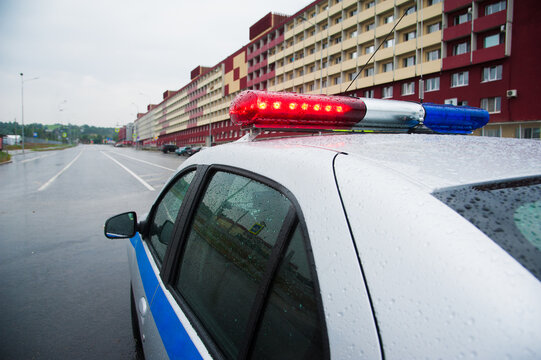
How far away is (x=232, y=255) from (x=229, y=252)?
0.03m

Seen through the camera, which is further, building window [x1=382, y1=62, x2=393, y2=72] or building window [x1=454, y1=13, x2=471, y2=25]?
building window [x1=382, y1=62, x2=393, y2=72]

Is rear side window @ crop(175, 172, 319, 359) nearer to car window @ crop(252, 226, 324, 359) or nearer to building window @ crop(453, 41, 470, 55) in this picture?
car window @ crop(252, 226, 324, 359)

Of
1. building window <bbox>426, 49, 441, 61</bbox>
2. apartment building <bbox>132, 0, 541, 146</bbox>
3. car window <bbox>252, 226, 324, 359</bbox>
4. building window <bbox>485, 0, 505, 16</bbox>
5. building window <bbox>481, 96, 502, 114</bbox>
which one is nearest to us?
car window <bbox>252, 226, 324, 359</bbox>

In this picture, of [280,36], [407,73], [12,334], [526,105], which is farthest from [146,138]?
[12,334]

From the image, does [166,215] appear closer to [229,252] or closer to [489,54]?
[229,252]

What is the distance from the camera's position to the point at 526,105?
91.0 ft

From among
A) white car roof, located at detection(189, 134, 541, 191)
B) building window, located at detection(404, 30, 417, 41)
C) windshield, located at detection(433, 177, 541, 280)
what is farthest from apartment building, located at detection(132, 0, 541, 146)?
windshield, located at detection(433, 177, 541, 280)

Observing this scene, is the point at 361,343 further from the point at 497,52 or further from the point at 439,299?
the point at 497,52

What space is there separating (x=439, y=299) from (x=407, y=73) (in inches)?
1510

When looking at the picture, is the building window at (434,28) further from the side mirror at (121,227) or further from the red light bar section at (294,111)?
the side mirror at (121,227)

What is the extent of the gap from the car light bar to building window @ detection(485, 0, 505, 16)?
114 feet

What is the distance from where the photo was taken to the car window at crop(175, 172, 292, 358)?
3.34ft

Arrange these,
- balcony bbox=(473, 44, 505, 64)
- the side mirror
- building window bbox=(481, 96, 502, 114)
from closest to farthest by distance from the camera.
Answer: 1. the side mirror
2. balcony bbox=(473, 44, 505, 64)
3. building window bbox=(481, 96, 502, 114)

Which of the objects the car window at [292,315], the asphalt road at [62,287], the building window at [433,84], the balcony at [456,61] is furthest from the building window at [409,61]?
the car window at [292,315]
